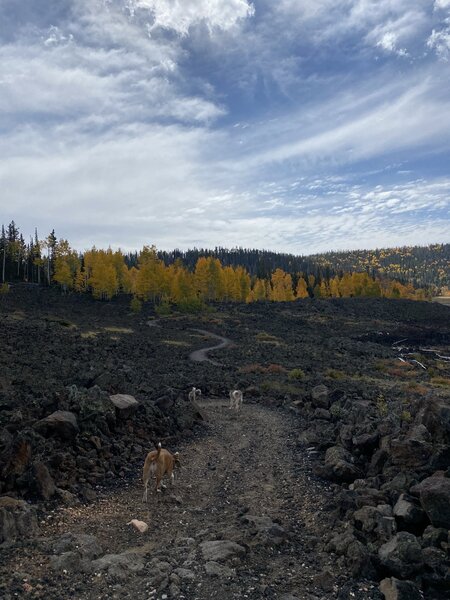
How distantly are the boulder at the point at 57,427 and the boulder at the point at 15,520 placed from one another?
3.16m

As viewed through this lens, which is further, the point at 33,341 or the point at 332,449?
the point at 33,341

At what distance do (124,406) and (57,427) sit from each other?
112 inches

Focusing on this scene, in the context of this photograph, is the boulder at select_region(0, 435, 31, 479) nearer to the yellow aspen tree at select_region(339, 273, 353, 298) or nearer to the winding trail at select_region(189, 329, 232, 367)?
the winding trail at select_region(189, 329, 232, 367)

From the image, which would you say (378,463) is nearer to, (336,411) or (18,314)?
(336,411)

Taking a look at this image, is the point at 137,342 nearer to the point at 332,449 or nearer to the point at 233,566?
the point at 332,449

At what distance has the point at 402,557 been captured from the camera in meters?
6.83

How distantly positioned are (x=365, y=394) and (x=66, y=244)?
320 feet

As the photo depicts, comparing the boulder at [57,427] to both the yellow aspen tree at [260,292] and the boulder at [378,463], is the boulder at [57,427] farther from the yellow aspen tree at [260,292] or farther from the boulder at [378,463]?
the yellow aspen tree at [260,292]

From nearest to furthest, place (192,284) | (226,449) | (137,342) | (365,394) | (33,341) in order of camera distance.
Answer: (226,449) < (365,394) < (33,341) < (137,342) < (192,284)

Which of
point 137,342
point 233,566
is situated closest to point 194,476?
point 233,566

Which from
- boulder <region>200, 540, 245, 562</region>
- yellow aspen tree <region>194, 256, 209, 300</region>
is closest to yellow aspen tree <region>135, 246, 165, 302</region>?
yellow aspen tree <region>194, 256, 209, 300</region>

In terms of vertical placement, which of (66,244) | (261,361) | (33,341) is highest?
(66,244)

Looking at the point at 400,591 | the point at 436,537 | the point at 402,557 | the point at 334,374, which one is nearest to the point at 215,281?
the point at 334,374

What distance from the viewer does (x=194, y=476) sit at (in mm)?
12578
